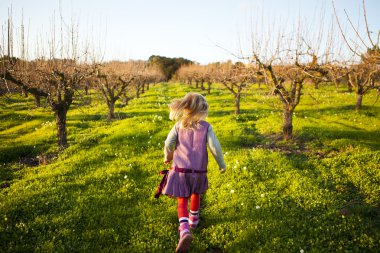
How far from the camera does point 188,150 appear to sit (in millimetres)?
5469

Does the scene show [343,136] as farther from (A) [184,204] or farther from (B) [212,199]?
(A) [184,204]

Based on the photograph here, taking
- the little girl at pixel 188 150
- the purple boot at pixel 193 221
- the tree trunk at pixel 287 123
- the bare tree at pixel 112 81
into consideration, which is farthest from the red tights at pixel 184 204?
the bare tree at pixel 112 81

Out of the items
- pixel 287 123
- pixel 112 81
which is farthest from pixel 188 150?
pixel 112 81

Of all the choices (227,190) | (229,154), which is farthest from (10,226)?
(229,154)

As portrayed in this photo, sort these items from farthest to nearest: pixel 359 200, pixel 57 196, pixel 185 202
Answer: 1. pixel 57 196
2. pixel 359 200
3. pixel 185 202

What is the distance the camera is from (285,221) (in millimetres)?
6098

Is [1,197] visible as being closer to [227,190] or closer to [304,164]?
[227,190]

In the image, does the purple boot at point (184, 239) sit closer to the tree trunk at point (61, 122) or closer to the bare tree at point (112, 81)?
the tree trunk at point (61, 122)

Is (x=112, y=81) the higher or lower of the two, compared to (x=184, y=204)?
higher

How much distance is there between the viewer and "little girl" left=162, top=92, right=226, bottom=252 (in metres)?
5.27

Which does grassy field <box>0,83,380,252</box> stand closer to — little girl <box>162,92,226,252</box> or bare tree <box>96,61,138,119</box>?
little girl <box>162,92,226,252</box>

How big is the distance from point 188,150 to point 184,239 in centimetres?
173

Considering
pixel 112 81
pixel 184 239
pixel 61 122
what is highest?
pixel 112 81

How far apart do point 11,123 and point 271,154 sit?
70.1 ft
